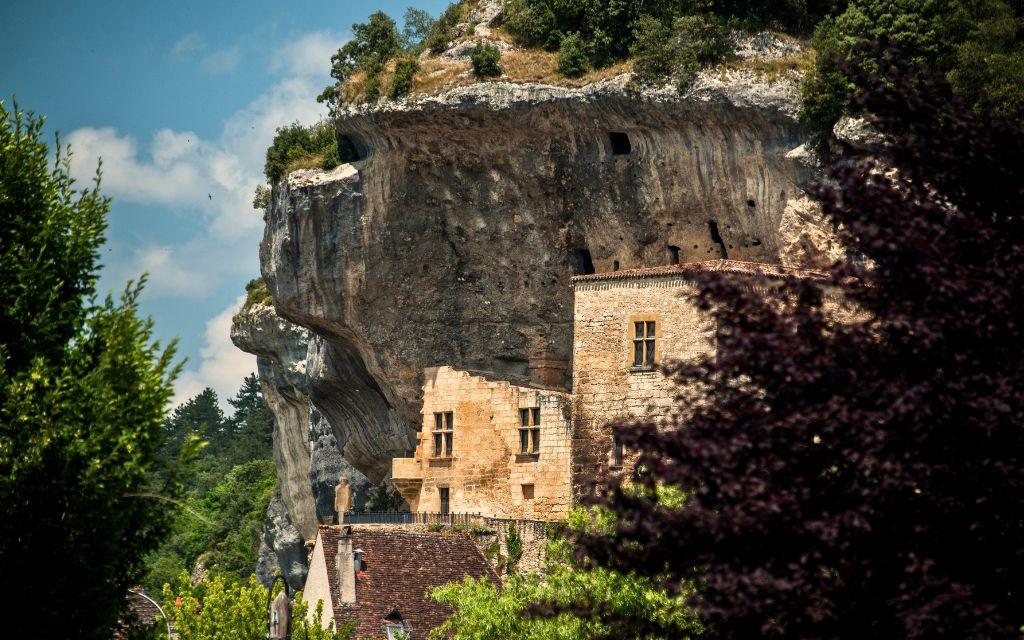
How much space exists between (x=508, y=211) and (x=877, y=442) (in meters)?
35.7

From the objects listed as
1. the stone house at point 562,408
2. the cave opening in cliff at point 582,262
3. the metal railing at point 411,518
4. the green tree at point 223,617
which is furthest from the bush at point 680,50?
the green tree at point 223,617

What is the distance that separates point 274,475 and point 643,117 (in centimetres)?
5138

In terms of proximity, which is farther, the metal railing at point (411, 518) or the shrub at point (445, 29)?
the shrub at point (445, 29)

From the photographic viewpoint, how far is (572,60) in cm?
4612

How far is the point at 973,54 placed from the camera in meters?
40.7

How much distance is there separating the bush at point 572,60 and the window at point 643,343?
29.4 ft

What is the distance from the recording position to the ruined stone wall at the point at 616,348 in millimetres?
40219

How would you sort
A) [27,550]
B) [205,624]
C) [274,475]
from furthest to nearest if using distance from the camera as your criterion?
1. [274,475]
2. [205,624]
3. [27,550]

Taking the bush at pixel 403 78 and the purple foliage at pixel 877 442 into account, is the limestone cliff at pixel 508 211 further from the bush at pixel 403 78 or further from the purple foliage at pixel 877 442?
the purple foliage at pixel 877 442

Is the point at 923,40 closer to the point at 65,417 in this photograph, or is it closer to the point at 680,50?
the point at 680,50

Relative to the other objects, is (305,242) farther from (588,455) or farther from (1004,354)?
(1004,354)

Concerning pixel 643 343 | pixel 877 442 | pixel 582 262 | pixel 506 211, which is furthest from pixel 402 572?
pixel 877 442

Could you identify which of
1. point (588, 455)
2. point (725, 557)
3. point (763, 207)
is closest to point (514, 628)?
point (588, 455)

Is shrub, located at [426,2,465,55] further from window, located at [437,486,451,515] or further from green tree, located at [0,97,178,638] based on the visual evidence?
green tree, located at [0,97,178,638]
